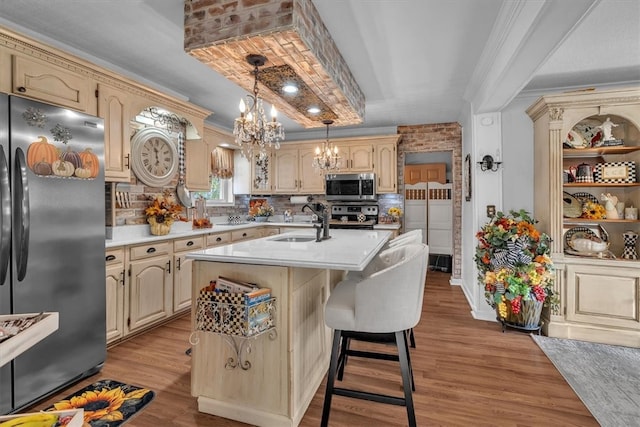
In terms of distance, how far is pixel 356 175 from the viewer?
16.8ft

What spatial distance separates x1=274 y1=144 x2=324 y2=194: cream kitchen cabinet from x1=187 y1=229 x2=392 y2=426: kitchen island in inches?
→ 140

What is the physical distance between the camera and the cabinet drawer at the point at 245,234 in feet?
14.5

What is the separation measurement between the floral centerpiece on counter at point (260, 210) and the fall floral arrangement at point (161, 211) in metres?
2.08

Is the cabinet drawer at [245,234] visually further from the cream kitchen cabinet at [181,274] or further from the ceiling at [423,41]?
the ceiling at [423,41]

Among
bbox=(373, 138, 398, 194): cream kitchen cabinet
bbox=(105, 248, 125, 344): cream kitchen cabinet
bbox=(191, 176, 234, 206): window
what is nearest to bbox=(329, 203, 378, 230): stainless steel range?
bbox=(373, 138, 398, 194): cream kitchen cabinet

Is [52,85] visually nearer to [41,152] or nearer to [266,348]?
[41,152]

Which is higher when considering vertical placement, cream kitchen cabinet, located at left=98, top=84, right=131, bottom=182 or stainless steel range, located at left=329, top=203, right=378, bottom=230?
cream kitchen cabinet, located at left=98, top=84, right=131, bottom=182

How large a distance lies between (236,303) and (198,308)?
0.28 metres

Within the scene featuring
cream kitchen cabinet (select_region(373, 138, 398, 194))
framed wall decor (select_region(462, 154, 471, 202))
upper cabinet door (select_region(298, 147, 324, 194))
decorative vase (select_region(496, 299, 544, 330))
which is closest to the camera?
decorative vase (select_region(496, 299, 544, 330))

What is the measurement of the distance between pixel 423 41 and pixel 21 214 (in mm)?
2971

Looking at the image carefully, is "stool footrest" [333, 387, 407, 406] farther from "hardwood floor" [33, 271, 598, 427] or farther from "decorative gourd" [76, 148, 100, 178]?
"decorative gourd" [76, 148, 100, 178]

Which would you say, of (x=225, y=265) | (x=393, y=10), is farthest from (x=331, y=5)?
(x=225, y=265)

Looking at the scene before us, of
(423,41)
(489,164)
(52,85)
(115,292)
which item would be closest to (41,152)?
(52,85)

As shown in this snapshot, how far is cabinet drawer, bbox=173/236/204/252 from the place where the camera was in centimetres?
340
